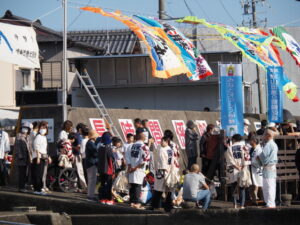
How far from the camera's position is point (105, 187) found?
1544 cm

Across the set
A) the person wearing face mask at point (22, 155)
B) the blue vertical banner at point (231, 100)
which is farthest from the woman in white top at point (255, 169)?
the person wearing face mask at point (22, 155)

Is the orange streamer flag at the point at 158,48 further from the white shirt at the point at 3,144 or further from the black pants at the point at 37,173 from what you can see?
→ the white shirt at the point at 3,144

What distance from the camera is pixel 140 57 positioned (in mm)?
31203

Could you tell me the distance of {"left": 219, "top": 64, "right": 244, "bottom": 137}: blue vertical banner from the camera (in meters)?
17.8

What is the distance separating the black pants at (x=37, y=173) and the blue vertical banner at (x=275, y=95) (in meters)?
8.59

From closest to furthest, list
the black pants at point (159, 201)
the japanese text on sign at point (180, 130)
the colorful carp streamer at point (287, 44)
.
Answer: the black pants at point (159, 201) < the japanese text on sign at point (180, 130) < the colorful carp streamer at point (287, 44)

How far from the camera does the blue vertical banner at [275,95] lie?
2200 centimetres

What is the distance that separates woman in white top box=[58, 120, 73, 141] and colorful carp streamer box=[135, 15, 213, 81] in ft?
12.7

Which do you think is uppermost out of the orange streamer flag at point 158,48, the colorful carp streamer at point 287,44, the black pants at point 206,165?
the colorful carp streamer at point 287,44

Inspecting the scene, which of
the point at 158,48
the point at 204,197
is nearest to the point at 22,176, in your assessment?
the point at 204,197

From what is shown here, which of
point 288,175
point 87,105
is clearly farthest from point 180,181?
point 87,105

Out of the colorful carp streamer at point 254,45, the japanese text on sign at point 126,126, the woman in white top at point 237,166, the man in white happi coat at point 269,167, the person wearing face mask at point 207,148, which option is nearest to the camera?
the man in white happi coat at point 269,167

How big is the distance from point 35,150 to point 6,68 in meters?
19.0

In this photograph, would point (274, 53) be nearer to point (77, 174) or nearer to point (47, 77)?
point (77, 174)
